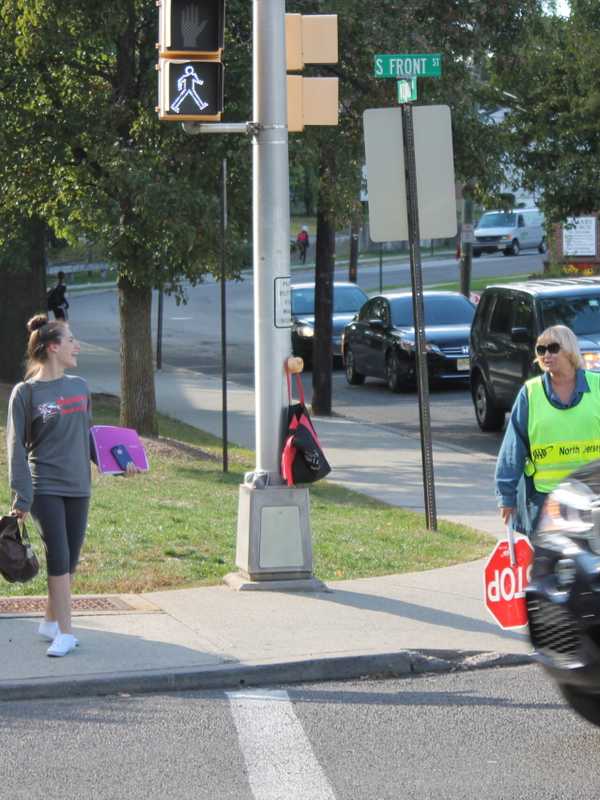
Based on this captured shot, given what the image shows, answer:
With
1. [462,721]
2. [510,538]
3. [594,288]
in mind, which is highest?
[594,288]

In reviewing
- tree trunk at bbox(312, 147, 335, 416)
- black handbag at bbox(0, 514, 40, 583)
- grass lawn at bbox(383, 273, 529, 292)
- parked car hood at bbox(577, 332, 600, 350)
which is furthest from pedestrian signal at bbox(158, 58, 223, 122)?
grass lawn at bbox(383, 273, 529, 292)

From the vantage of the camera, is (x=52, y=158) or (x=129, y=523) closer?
(x=129, y=523)

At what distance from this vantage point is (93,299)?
4916cm

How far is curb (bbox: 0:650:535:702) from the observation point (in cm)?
695

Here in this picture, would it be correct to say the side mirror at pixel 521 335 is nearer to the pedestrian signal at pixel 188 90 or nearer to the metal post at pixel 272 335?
the metal post at pixel 272 335

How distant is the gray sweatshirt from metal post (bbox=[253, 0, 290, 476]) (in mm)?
1782

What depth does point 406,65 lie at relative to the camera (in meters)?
10.8

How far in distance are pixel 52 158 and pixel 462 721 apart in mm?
10396

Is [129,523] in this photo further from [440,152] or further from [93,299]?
[93,299]

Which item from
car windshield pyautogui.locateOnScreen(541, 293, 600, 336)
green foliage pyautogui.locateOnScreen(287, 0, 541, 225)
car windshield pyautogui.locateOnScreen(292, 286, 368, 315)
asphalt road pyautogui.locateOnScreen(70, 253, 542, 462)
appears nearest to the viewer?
green foliage pyautogui.locateOnScreen(287, 0, 541, 225)

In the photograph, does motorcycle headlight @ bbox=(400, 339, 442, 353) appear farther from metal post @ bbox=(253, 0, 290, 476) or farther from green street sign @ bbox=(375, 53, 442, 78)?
metal post @ bbox=(253, 0, 290, 476)

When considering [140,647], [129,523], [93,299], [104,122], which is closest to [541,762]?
[140,647]

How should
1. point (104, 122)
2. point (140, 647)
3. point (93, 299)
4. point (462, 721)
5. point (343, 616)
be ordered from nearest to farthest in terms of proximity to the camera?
1. point (462, 721)
2. point (140, 647)
3. point (343, 616)
4. point (104, 122)
5. point (93, 299)

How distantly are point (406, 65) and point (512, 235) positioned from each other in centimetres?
5010
